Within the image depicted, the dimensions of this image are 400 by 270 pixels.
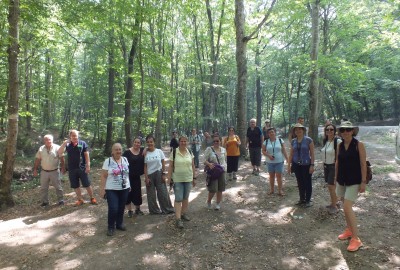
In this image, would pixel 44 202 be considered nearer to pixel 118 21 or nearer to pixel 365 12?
pixel 118 21

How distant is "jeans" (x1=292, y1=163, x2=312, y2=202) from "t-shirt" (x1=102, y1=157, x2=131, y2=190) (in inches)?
150

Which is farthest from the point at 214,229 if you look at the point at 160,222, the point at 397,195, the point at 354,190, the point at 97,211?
the point at 397,195

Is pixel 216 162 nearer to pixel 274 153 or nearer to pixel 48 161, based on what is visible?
pixel 274 153

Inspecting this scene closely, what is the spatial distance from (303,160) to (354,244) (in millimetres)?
2225

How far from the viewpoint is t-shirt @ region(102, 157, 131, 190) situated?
556 cm

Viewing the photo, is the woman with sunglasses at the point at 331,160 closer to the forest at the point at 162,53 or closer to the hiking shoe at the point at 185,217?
the hiking shoe at the point at 185,217

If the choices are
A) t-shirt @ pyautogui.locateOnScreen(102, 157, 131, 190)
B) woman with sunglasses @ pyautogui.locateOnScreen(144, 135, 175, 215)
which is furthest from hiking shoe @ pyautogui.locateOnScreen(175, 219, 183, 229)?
t-shirt @ pyautogui.locateOnScreen(102, 157, 131, 190)

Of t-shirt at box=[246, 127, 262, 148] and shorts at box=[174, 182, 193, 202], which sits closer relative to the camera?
shorts at box=[174, 182, 193, 202]

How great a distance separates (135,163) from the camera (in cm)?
638

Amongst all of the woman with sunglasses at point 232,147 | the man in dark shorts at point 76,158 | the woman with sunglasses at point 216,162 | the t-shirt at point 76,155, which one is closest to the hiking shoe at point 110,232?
the woman with sunglasses at point 216,162

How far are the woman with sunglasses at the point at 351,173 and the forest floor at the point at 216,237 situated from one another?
42cm

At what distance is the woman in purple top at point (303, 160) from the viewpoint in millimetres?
6469

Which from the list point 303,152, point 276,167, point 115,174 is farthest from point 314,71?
point 115,174

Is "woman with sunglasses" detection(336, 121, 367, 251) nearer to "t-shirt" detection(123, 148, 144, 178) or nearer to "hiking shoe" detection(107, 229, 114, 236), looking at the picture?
"t-shirt" detection(123, 148, 144, 178)
